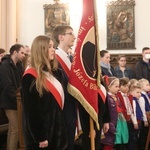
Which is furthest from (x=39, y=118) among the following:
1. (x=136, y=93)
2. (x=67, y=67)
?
(x=136, y=93)

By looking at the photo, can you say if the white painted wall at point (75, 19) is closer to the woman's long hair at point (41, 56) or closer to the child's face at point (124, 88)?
the child's face at point (124, 88)

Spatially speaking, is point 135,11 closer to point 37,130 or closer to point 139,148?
point 139,148

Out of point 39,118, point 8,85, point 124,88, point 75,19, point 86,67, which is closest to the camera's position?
point 39,118

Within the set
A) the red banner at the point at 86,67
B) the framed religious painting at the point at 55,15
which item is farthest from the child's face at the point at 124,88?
the framed religious painting at the point at 55,15

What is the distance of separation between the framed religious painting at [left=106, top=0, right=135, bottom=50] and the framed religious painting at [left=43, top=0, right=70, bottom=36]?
1416mm

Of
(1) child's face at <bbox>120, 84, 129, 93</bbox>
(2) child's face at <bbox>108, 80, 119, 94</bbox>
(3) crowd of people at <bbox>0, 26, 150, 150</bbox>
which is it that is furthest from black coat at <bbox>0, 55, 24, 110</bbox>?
(1) child's face at <bbox>120, 84, 129, 93</bbox>

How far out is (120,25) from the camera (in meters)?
10.6

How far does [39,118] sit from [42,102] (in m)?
0.15

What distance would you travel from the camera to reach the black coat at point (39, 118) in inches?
118

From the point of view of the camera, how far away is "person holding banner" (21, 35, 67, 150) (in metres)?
2.99

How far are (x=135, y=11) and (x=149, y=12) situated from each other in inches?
16.9

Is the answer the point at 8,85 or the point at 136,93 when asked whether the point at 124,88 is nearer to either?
the point at 136,93

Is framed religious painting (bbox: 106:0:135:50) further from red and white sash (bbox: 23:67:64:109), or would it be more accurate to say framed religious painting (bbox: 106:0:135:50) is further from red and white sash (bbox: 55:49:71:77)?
red and white sash (bbox: 23:67:64:109)

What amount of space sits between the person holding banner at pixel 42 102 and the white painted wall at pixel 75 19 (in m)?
7.62
